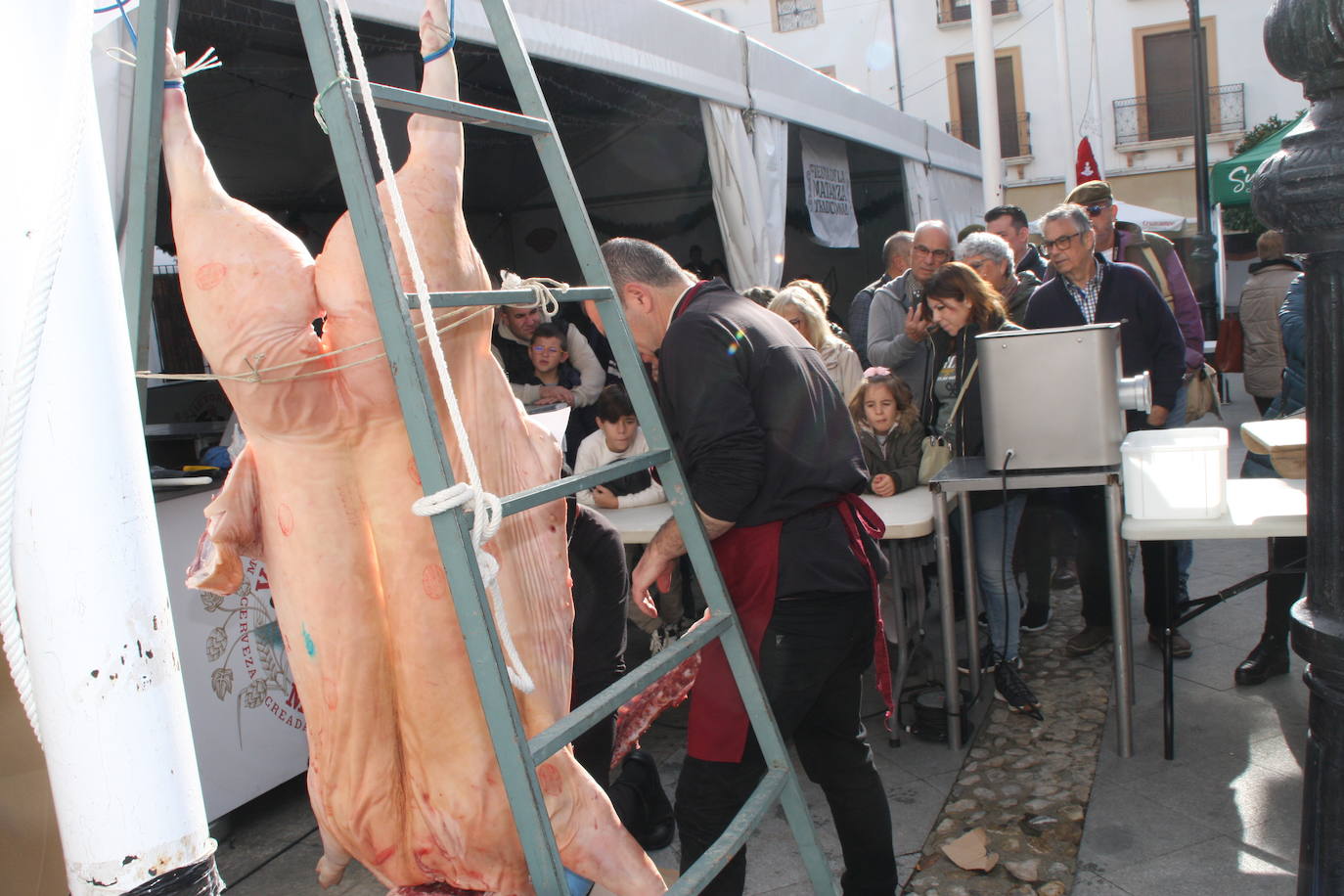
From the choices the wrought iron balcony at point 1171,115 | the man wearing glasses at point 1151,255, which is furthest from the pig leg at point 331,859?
the wrought iron balcony at point 1171,115

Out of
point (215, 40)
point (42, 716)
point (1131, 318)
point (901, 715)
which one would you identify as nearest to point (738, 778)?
point (42, 716)

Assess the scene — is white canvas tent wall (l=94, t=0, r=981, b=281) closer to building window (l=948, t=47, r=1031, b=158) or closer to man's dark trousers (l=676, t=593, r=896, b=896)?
man's dark trousers (l=676, t=593, r=896, b=896)

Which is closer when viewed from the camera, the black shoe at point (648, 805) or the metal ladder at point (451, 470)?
the metal ladder at point (451, 470)

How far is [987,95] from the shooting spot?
8.01 metres

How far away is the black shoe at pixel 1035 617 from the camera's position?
15.5 ft

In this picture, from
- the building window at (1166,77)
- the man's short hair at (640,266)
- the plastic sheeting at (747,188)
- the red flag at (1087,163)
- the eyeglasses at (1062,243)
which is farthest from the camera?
the building window at (1166,77)

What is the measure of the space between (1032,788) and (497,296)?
2649 millimetres

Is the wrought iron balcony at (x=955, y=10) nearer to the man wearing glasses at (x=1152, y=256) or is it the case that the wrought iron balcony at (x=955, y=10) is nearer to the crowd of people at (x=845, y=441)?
the crowd of people at (x=845, y=441)

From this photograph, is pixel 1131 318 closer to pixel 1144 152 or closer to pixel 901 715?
pixel 901 715

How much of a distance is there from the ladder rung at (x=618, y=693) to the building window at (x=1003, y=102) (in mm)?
24808

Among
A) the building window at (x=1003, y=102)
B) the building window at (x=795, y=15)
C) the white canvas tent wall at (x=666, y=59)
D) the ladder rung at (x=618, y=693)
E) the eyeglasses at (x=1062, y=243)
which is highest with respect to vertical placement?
the building window at (x=795, y=15)

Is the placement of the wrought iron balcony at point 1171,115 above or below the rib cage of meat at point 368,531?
above

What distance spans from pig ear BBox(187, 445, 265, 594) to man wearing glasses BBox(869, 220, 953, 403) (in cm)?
365

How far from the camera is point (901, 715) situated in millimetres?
3799
